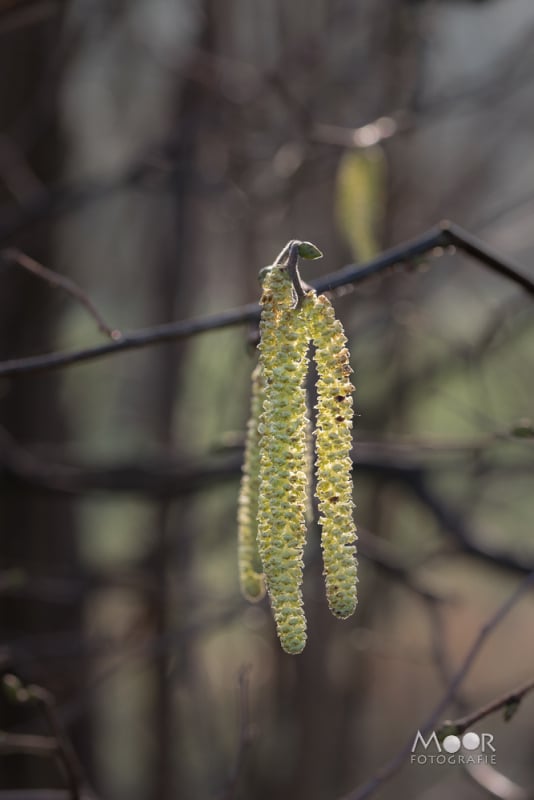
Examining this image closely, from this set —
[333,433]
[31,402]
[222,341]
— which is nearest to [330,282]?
[333,433]

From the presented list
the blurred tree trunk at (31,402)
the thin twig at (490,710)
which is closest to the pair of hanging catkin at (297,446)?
the thin twig at (490,710)

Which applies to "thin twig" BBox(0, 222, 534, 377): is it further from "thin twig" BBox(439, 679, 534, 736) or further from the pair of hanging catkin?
"thin twig" BBox(439, 679, 534, 736)

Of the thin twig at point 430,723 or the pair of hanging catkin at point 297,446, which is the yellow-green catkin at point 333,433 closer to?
the pair of hanging catkin at point 297,446

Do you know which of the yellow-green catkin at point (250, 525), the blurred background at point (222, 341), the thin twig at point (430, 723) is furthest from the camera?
the blurred background at point (222, 341)

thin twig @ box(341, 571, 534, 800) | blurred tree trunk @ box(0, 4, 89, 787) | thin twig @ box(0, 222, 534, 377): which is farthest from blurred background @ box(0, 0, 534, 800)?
thin twig @ box(0, 222, 534, 377)

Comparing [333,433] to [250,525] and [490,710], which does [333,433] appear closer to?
[250,525]

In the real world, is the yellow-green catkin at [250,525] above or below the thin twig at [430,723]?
above

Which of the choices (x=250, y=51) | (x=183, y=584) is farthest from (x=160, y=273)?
(x=183, y=584)
